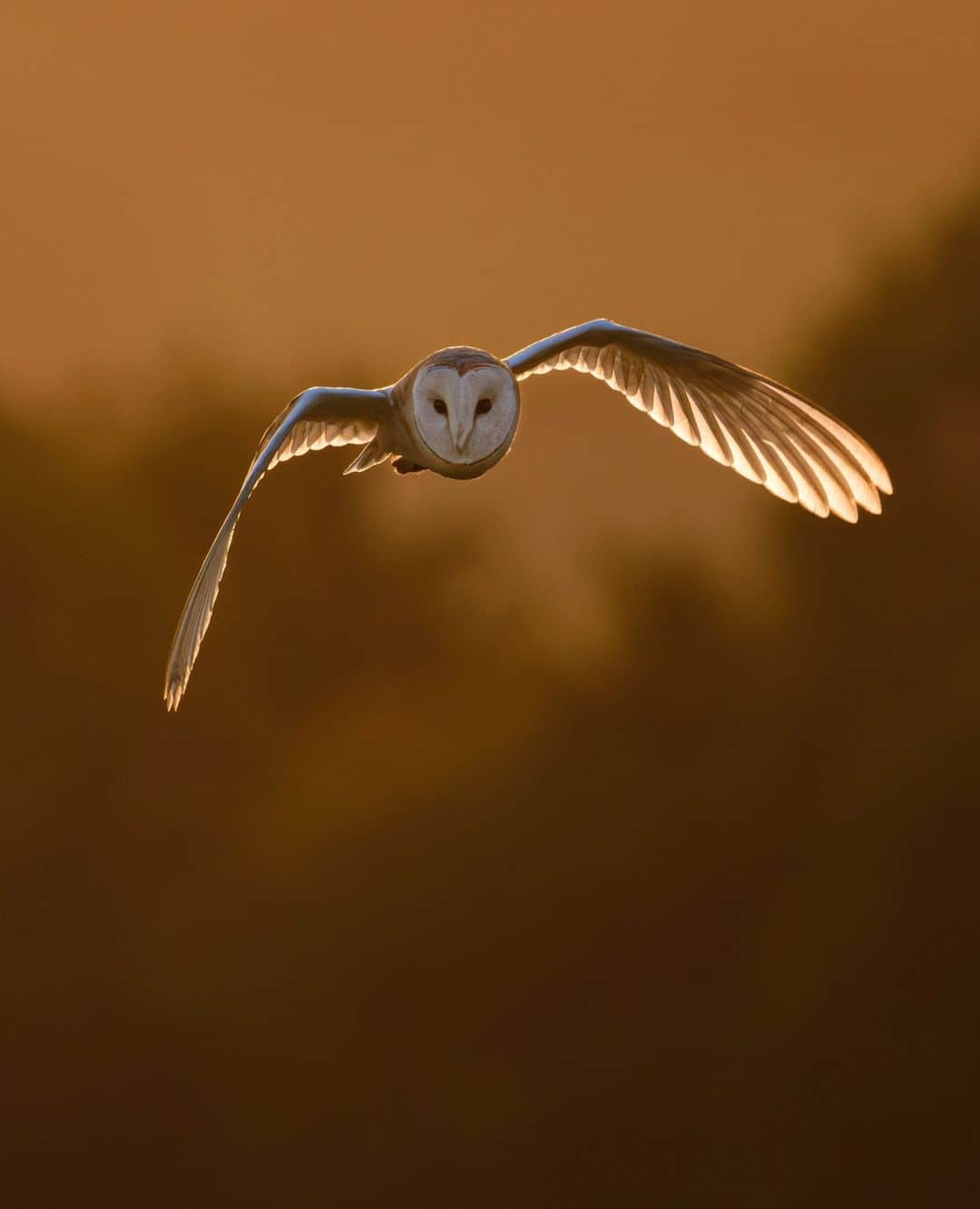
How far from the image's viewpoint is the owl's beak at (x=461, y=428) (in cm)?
486

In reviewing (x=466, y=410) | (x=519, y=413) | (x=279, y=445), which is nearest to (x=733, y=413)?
(x=519, y=413)

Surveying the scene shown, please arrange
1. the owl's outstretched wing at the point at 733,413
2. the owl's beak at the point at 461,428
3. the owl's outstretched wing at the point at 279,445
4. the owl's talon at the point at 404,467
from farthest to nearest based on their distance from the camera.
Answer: the owl's outstretched wing at the point at 733,413 < the owl's talon at the point at 404,467 < the owl's beak at the point at 461,428 < the owl's outstretched wing at the point at 279,445

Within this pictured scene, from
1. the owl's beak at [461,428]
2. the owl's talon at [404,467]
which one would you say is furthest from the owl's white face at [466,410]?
the owl's talon at [404,467]

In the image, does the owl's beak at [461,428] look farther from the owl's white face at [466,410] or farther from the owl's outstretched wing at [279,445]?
the owl's outstretched wing at [279,445]

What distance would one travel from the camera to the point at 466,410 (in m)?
4.86

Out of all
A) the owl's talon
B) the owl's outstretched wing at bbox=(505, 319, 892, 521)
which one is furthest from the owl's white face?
the owl's outstretched wing at bbox=(505, 319, 892, 521)

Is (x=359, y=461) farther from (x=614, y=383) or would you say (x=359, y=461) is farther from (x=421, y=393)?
(x=614, y=383)

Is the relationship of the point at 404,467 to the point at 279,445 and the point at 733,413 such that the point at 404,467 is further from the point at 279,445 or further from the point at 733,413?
the point at 733,413

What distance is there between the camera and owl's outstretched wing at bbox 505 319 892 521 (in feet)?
18.5

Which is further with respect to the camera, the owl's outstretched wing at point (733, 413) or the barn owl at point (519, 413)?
the owl's outstretched wing at point (733, 413)

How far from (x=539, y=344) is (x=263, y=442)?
97 cm

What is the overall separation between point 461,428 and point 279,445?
20.6 inches

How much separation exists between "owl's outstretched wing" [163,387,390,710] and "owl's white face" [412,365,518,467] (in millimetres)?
337

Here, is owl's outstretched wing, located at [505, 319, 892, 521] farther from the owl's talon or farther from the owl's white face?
the owl's white face
